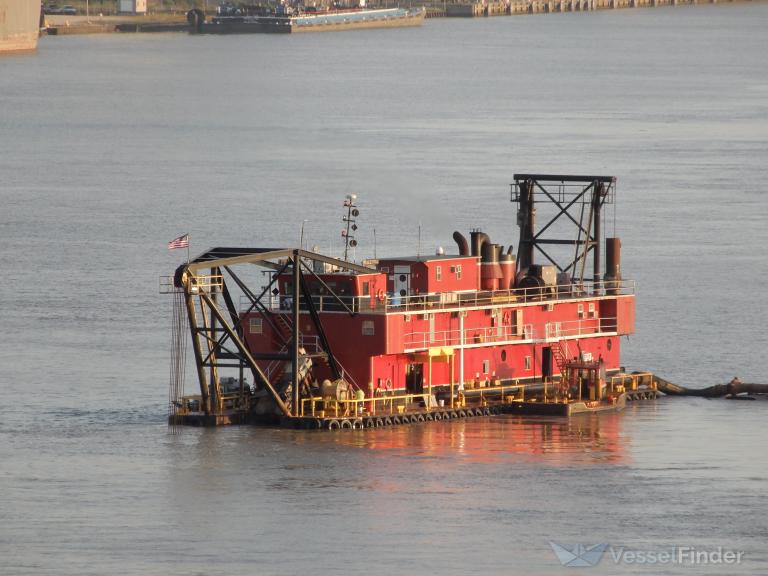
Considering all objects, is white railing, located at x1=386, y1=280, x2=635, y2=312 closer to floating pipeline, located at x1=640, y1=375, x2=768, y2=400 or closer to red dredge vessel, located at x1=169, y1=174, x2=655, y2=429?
red dredge vessel, located at x1=169, y1=174, x2=655, y2=429

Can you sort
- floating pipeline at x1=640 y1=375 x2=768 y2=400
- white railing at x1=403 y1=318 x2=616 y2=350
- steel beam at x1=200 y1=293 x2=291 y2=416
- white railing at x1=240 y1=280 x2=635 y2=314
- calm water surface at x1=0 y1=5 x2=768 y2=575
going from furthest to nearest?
floating pipeline at x1=640 y1=375 x2=768 y2=400 → white railing at x1=403 y1=318 x2=616 y2=350 → white railing at x1=240 y1=280 x2=635 y2=314 → steel beam at x1=200 y1=293 x2=291 y2=416 → calm water surface at x1=0 y1=5 x2=768 y2=575

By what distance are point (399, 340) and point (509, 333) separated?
219 inches

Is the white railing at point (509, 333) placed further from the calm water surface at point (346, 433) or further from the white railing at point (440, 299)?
the calm water surface at point (346, 433)

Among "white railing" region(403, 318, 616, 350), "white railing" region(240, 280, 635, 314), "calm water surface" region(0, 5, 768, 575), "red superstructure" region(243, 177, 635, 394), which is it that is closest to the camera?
"calm water surface" region(0, 5, 768, 575)

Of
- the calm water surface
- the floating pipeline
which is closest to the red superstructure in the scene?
the floating pipeline

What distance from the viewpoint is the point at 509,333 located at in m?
75.4

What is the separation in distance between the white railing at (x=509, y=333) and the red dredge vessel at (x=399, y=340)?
5 cm

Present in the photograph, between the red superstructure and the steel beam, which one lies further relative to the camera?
the red superstructure

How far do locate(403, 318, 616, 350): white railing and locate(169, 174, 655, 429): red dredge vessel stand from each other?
0.15 ft

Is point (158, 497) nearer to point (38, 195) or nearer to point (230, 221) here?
point (230, 221)

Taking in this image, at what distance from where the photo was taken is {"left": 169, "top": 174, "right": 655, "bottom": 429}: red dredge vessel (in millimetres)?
70062

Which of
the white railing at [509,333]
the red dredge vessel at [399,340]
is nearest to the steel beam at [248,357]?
the red dredge vessel at [399,340]

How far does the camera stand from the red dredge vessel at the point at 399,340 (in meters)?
70.1

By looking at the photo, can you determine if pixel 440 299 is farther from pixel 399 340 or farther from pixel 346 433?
pixel 346 433
